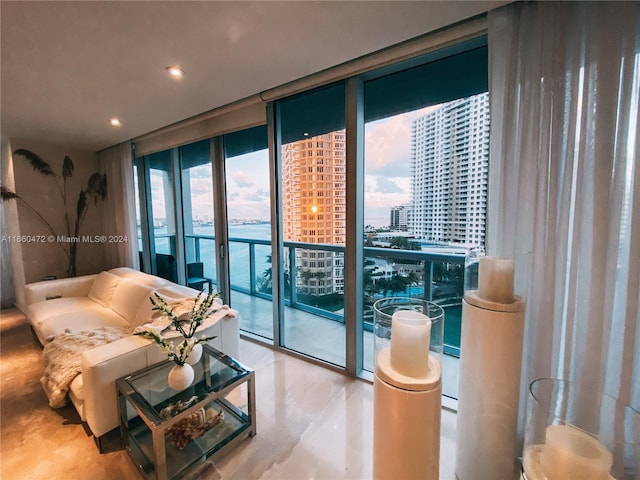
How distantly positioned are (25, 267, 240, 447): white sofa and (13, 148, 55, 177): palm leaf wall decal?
175 centimetres

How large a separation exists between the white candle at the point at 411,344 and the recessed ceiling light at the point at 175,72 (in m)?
2.15

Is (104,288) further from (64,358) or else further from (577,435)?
(577,435)

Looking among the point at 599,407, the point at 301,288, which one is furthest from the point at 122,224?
the point at 599,407

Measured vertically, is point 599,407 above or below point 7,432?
above

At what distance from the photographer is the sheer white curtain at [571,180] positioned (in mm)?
1136

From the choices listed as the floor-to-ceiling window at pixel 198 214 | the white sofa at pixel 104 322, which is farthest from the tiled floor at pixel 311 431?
the floor-to-ceiling window at pixel 198 214

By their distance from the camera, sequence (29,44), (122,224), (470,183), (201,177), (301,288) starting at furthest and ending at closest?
(122,224) < (201,177) < (301,288) < (470,183) < (29,44)

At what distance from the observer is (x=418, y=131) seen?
1.96m

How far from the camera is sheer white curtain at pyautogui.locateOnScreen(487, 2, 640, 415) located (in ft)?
3.73

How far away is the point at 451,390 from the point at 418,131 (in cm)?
191

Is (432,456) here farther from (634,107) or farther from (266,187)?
(266,187)

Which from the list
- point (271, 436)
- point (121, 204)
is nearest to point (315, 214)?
point (271, 436)

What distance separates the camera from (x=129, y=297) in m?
2.73

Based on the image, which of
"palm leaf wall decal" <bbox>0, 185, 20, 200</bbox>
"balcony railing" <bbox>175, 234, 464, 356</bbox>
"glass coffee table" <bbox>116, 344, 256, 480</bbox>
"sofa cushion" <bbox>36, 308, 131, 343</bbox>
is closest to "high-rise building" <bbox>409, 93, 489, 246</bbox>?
"balcony railing" <bbox>175, 234, 464, 356</bbox>
